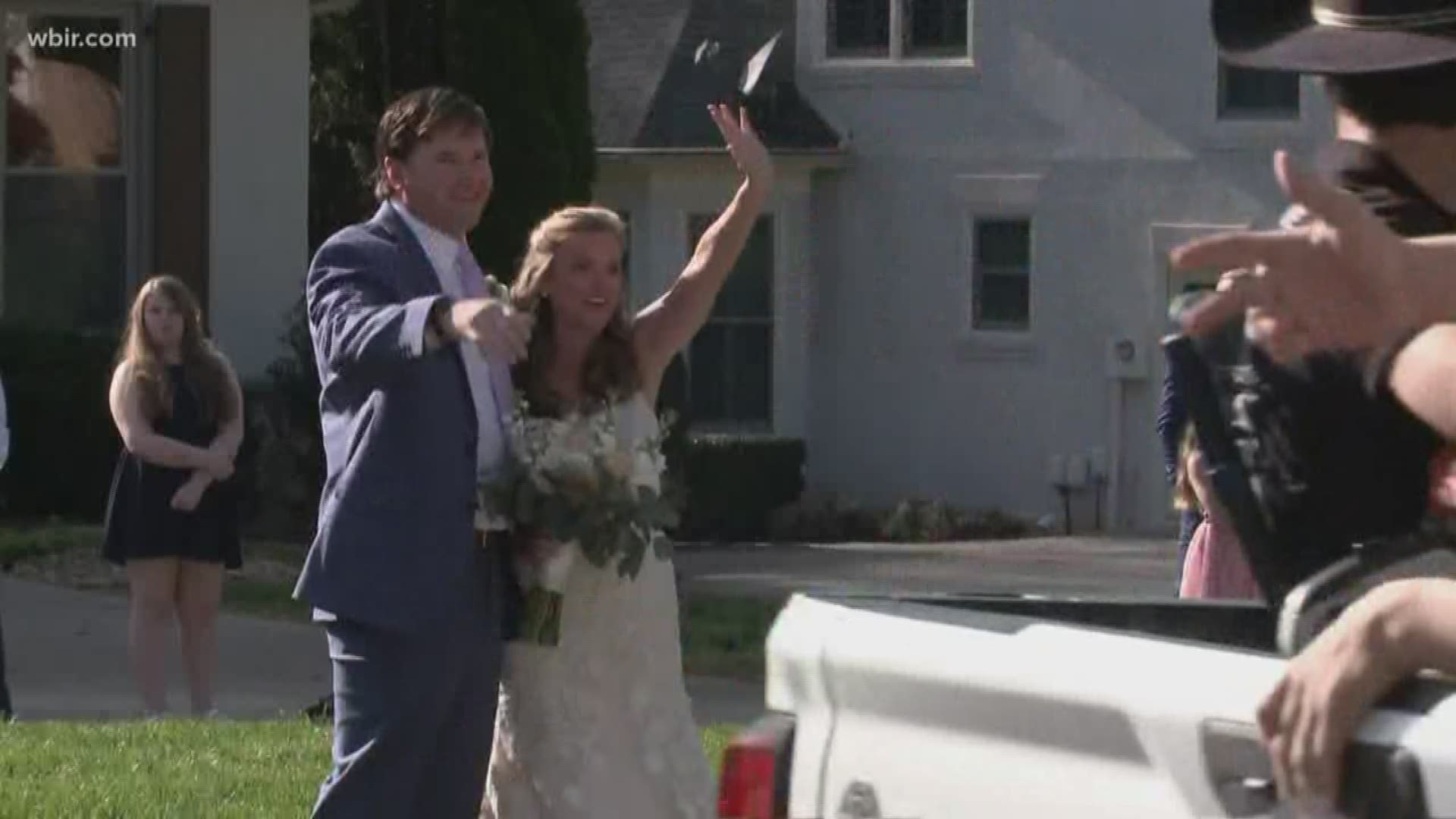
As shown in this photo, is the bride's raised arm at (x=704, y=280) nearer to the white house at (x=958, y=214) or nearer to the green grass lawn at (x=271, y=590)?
the green grass lawn at (x=271, y=590)

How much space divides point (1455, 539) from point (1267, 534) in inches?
8.0

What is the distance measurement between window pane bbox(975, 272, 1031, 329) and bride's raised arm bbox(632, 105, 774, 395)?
20.7 metres

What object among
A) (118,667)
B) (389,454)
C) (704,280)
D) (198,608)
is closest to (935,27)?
(118,667)

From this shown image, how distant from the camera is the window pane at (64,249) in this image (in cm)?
1898

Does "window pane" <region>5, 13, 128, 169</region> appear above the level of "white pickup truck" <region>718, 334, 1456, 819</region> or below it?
above

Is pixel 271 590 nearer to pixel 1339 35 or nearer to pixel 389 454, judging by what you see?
pixel 389 454

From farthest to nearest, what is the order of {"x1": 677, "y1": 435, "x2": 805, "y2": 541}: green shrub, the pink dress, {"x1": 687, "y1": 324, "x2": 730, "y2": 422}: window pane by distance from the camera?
{"x1": 687, "y1": 324, "x2": 730, "y2": 422}: window pane < {"x1": 677, "y1": 435, "x2": 805, "y2": 541}: green shrub < the pink dress

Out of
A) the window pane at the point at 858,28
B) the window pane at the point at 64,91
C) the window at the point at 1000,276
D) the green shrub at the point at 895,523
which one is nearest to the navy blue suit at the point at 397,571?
the window pane at the point at 64,91

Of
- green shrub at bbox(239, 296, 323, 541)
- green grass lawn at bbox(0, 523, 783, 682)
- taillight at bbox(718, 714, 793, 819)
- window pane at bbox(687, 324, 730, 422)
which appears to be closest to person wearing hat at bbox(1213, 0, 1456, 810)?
taillight at bbox(718, 714, 793, 819)

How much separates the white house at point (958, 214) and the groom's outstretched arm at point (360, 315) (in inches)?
789

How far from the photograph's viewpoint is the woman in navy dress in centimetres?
1111

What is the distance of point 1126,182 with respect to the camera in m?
26.6

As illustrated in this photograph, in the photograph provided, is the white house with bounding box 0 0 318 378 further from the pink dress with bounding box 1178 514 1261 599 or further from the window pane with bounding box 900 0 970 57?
the pink dress with bounding box 1178 514 1261 599

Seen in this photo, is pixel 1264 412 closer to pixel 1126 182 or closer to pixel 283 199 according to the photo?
pixel 283 199
